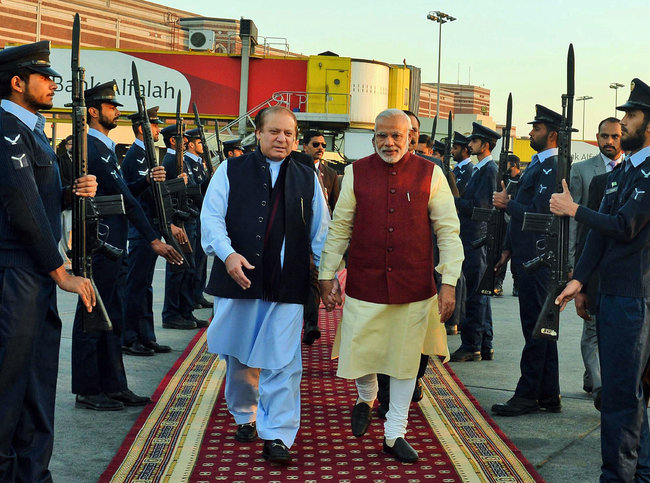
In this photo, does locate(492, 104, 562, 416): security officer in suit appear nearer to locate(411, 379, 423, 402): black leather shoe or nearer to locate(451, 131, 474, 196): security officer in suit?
locate(411, 379, 423, 402): black leather shoe

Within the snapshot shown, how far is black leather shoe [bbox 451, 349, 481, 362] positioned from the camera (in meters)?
7.92

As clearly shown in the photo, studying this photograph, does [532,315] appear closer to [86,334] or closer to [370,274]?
[370,274]

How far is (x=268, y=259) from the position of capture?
493 cm

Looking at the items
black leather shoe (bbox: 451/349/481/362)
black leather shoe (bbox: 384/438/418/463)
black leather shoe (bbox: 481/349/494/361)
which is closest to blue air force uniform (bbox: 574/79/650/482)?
black leather shoe (bbox: 384/438/418/463)

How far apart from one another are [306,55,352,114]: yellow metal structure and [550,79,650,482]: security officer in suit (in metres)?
29.4

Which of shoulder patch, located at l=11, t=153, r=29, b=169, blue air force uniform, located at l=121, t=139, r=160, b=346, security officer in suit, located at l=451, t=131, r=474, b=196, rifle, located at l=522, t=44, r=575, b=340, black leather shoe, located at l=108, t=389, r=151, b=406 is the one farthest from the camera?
security officer in suit, located at l=451, t=131, r=474, b=196

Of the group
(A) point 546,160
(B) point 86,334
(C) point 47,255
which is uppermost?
(A) point 546,160

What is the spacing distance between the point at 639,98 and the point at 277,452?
2508mm

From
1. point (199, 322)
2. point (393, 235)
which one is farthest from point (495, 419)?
point (199, 322)

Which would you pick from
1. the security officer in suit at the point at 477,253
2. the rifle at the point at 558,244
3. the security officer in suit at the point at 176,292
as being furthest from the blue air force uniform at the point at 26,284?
the security officer in suit at the point at 176,292

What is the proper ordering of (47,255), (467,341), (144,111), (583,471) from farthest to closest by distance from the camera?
(467,341) < (144,111) < (583,471) < (47,255)

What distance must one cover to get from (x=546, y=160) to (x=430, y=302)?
1.71m

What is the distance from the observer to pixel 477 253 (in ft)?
28.1

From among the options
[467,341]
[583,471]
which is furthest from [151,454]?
[467,341]
